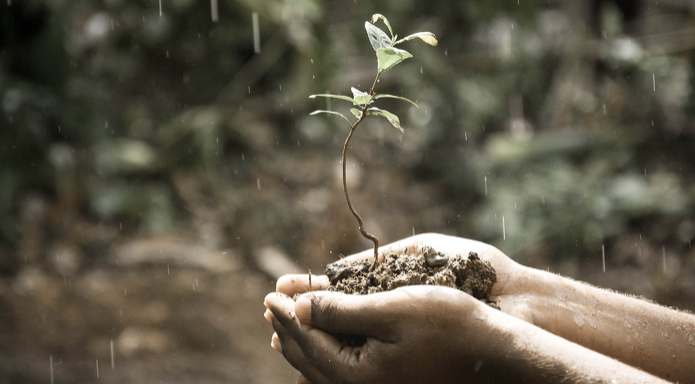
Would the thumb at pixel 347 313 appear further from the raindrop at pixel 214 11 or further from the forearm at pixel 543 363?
the raindrop at pixel 214 11

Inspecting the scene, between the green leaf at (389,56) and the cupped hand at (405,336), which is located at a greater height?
the green leaf at (389,56)

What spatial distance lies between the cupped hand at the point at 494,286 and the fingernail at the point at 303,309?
0.79 ft

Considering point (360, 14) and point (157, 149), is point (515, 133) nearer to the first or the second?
point (360, 14)

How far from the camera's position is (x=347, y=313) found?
1.24m

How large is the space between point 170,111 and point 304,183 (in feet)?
5.34

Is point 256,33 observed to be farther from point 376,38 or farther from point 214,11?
point 376,38

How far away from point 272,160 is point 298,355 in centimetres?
412

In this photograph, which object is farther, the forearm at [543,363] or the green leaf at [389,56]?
the green leaf at [389,56]

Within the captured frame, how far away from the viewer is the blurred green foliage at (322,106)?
4145mm

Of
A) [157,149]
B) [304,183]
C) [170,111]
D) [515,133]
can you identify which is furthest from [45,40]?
[515,133]

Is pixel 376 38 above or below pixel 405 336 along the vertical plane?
above

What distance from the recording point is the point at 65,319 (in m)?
3.69

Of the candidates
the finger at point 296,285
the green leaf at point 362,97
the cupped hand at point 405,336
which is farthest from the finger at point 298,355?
the green leaf at point 362,97


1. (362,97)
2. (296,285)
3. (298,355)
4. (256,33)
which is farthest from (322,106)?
(298,355)
